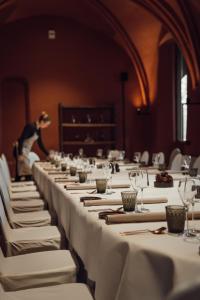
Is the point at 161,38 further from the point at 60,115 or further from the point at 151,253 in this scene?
the point at 151,253

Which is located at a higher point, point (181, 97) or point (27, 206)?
point (181, 97)

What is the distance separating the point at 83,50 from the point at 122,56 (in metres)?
0.98

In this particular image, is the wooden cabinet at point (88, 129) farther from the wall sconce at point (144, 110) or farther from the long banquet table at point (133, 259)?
the long banquet table at point (133, 259)

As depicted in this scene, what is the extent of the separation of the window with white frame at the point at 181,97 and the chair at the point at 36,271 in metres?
6.72

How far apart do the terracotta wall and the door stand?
0.40ft

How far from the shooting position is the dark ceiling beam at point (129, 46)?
9312 millimetres

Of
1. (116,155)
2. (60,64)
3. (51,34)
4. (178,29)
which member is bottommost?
(116,155)

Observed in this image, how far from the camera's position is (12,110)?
10.2 m

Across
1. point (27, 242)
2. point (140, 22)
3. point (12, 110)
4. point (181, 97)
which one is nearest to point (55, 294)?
point (27, 242)

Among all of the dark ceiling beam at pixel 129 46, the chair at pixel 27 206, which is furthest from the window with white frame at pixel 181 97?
the chair at pixel 27 206

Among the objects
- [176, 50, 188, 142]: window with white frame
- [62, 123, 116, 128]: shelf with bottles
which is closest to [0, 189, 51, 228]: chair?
[176, 50, 188, 142]: window with white frame

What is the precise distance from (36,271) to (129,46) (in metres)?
8.31

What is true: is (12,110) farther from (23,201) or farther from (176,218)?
(176,218)

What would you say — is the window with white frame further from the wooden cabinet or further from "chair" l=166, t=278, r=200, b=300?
"chair" l=166, t=278, r=200, b=300
